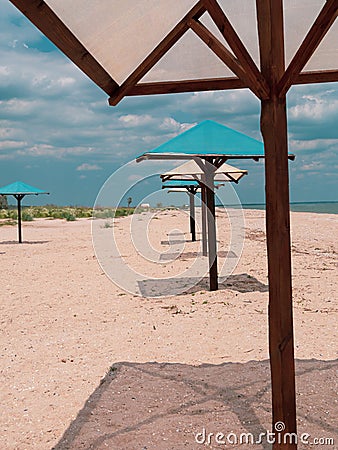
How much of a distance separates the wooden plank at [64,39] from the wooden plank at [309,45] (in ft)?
3.36

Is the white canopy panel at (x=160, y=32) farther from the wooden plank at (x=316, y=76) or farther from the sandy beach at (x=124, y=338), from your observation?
the sandy beach at (x=124, y=338)

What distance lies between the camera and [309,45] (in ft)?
7.55

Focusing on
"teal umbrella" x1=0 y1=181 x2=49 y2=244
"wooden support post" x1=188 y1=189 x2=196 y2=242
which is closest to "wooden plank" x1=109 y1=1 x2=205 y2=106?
"wooden support post" x1=188 y1=189 x2=196 y2=242

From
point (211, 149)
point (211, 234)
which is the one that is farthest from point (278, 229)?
point (211, 234)

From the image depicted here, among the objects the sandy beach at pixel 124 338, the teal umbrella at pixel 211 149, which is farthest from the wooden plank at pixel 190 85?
the sandy beach at pixel 124 338

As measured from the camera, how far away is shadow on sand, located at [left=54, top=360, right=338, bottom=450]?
Result: 271 centimetres

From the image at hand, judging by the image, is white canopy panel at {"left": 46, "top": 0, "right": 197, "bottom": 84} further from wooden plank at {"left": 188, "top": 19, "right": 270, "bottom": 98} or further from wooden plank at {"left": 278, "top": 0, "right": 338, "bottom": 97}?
wooden plank at {"left": 278, "top": 0, "right": 338, "bottom": 97}

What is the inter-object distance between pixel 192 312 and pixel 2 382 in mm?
2368

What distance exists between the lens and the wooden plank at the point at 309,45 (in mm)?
2223

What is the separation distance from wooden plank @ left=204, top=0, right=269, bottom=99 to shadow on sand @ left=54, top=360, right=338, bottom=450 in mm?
1765

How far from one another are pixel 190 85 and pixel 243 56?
5.45ft

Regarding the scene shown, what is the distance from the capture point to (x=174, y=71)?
3967 mm

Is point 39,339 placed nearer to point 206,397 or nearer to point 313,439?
point 206,397

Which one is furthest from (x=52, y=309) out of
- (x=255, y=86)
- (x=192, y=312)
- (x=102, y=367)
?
(x=255, y=86)
